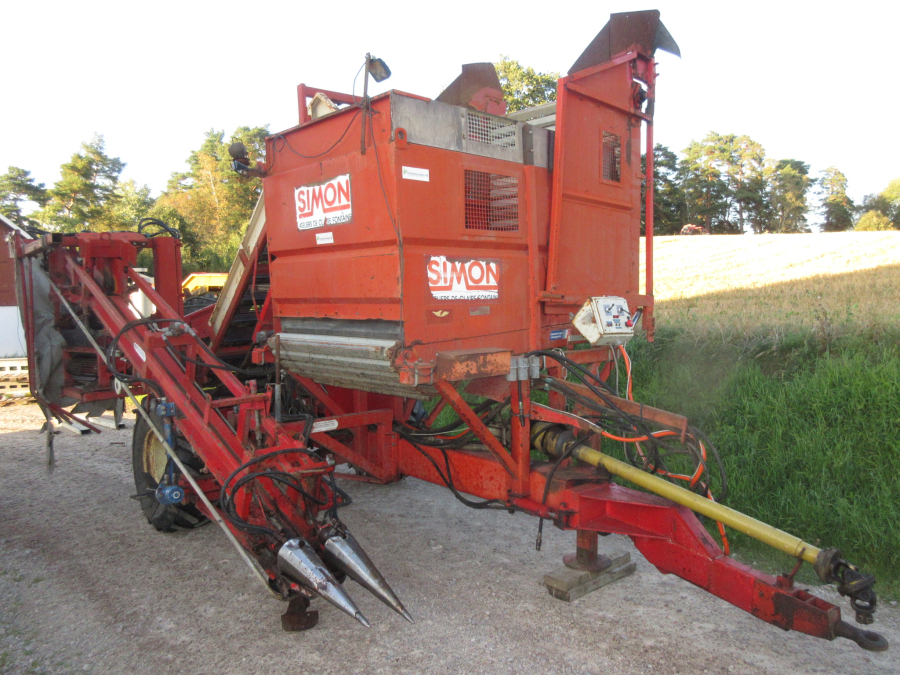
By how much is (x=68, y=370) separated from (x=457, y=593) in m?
3.87

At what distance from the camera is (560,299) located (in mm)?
4059

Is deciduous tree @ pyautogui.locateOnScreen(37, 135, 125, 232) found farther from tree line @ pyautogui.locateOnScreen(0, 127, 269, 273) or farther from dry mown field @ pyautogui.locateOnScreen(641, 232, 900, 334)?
dry mown field @ pyautogui.locateOnScreen(641, 232, 900, 334)

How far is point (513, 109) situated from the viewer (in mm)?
33344

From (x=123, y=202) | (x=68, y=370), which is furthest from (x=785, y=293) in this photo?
(x=123, y=202)

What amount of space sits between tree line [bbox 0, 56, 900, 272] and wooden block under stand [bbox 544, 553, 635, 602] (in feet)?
90.0

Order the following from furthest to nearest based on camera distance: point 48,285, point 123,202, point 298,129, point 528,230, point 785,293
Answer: point 123,202 → point 785,293 → point 48,285 → point 298,129 → point 528,230

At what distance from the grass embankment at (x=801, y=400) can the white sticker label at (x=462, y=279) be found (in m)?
2.06

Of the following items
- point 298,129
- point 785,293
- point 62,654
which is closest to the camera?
point 62,654

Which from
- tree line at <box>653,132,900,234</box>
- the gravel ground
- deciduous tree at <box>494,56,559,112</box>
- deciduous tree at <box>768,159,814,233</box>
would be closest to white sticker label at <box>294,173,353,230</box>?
the gravel ground

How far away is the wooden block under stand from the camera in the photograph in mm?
3848

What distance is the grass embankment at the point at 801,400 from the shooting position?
4406 millimetres

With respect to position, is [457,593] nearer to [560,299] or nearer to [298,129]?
[560,299]

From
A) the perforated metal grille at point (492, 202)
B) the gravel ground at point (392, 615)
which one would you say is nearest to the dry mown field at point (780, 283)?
the gravel ground at point (392, 615)

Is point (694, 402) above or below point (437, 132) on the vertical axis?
below
